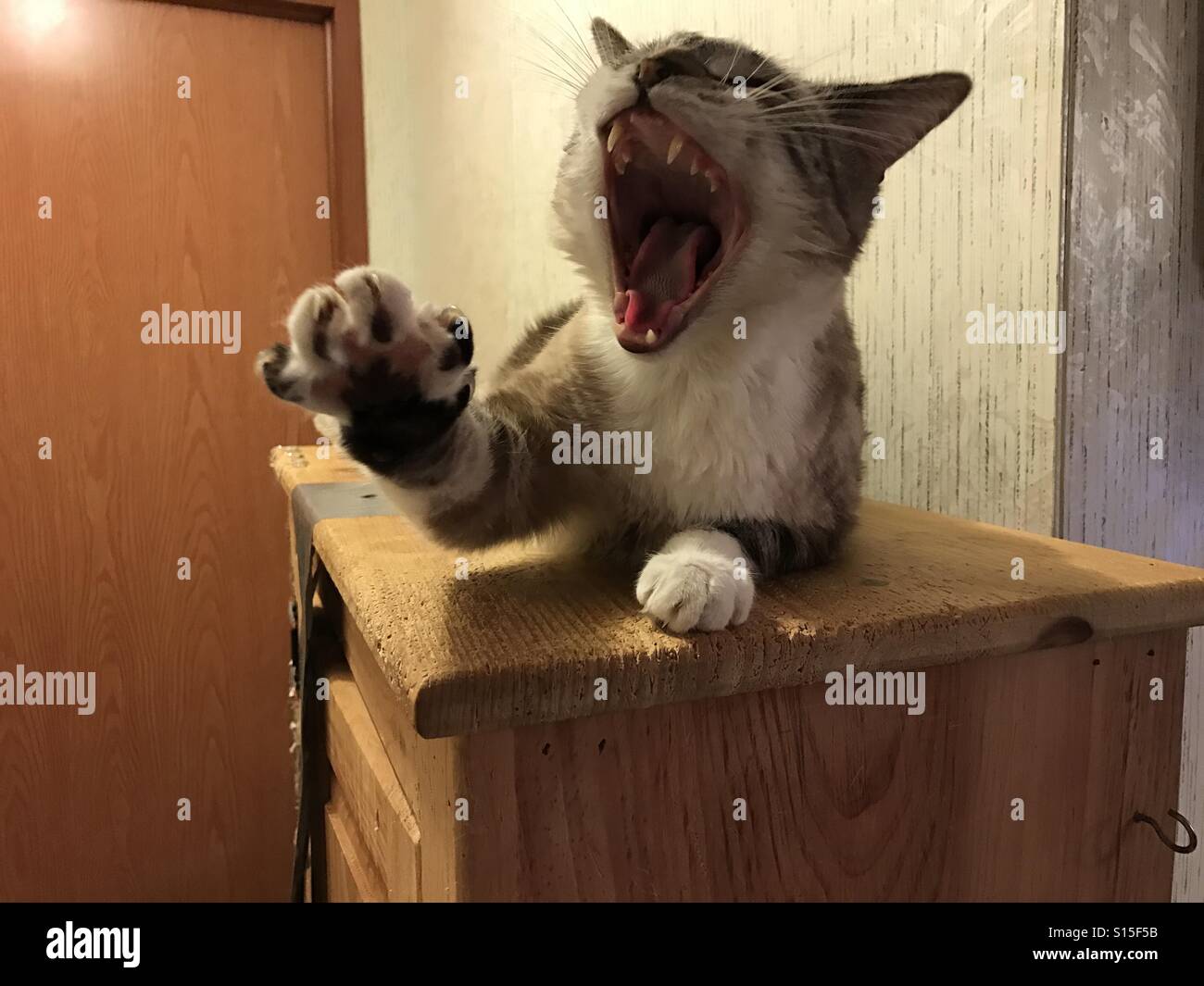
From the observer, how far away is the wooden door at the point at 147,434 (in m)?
2.03

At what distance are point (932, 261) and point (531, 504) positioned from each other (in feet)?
1.76

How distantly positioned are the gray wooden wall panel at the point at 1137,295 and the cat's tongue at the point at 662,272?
0.37 m

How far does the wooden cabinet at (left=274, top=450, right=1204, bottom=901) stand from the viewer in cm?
49

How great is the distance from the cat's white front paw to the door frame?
6.23 feet

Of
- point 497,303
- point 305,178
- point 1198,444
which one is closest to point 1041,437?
point 1198,444

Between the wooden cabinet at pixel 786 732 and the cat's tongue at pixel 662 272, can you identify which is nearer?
the wooden cabinet at pixel 786 732

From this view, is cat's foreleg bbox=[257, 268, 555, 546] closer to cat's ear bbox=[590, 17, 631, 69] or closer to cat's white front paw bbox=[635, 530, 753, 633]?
cat's white front paw bbox=[635, 530, 753, 633]

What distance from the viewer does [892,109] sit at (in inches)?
27.7

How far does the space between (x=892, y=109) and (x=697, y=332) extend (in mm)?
249

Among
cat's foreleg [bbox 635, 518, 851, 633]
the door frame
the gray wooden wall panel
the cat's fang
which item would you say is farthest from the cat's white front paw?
the door frame

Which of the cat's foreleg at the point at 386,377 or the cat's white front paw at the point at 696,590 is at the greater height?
the cat's foreleg at the point at 386,377

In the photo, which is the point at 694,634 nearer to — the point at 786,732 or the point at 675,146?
the point at 786,732

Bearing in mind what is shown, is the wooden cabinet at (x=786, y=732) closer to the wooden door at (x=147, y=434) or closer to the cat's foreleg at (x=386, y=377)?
the cat's foreleg at (x=386, y=377)

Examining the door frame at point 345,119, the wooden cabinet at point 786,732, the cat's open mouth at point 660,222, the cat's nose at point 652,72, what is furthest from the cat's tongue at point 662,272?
the door frame at point 345,119
